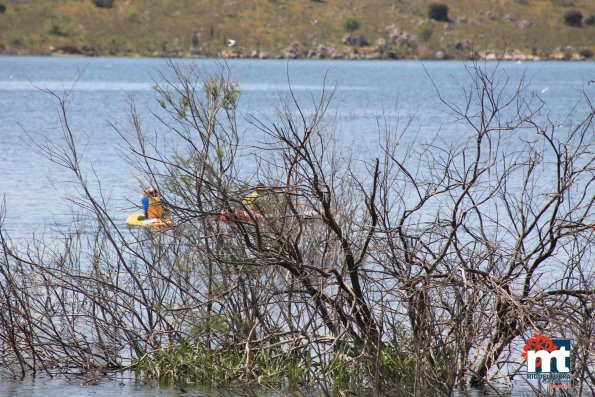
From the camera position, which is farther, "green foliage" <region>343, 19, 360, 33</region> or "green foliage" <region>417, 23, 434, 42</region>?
"green foliage" <region>417, 23, 434, 42</region>

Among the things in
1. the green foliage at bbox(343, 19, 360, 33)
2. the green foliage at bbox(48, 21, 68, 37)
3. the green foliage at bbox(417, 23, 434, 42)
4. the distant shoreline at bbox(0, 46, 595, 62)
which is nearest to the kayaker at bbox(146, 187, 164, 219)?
the distant shoreline at bbox(0, 46, 595, 62)

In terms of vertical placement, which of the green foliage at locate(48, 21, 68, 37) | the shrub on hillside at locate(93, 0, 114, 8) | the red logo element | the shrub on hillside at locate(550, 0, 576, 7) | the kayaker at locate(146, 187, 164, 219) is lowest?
the shrub on hillside at locate(550, 0, 576, 7)

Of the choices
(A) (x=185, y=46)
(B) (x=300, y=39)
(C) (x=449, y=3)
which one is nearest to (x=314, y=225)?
(A) (x=185, y=46)

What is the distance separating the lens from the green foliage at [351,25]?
386ft

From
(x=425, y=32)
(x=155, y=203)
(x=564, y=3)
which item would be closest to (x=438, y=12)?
(x=425, y=32)

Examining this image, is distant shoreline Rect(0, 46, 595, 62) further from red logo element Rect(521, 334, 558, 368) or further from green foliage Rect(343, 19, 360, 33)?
red logo element Rect(521, 334, 558, 368)

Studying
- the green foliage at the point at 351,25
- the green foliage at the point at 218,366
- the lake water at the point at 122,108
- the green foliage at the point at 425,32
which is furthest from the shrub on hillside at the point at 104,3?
the green foliage at the point at 218,366

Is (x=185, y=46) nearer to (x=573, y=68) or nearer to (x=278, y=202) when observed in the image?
(x=573, y=68)

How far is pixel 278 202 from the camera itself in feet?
32.8

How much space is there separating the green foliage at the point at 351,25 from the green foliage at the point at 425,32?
6.54 meters

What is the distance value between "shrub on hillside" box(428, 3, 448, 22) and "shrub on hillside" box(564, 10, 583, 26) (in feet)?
42.1

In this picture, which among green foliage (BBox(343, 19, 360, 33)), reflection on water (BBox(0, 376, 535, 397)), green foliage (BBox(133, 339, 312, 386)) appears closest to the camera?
green foliage (BBox(133, 339, 312, 386))

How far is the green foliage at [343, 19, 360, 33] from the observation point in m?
118

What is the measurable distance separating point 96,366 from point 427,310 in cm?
356
